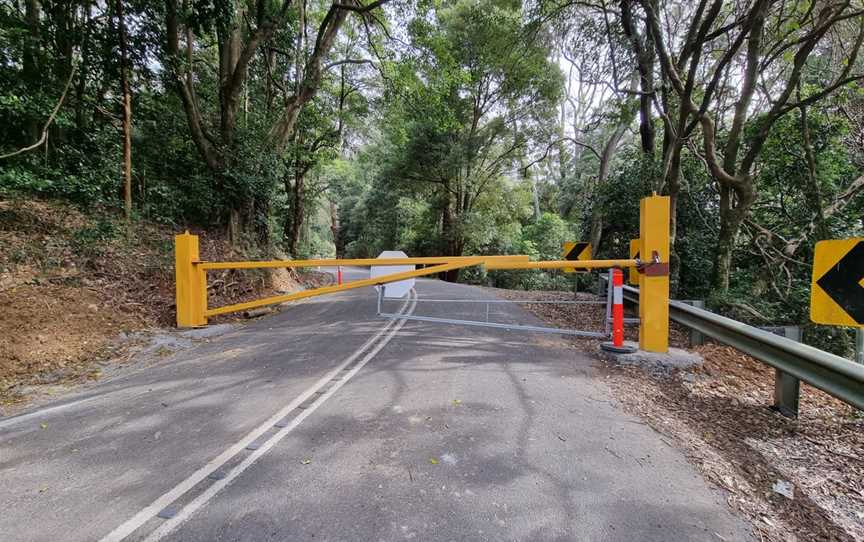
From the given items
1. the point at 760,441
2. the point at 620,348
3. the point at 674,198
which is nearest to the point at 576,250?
the point at 674,198

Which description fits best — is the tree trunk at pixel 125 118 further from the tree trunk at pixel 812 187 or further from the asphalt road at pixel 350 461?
the tree trunk at pixel 812 187

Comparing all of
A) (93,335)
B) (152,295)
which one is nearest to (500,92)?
(152,295)

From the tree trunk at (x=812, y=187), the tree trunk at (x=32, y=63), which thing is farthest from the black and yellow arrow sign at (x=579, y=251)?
the tree trunk at (x=32, y=63)

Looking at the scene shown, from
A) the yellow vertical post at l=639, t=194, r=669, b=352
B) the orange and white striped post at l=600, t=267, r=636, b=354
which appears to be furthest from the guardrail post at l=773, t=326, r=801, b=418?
the orange and white striped post at l=600, t=267, r=636, b=354

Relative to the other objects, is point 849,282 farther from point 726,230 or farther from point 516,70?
point 516,70

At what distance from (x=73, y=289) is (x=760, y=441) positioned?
9.40 m

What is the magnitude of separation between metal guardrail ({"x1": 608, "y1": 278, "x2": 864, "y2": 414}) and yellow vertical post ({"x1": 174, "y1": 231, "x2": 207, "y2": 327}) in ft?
25.2

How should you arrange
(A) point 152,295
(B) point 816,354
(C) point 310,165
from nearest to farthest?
(B) point 816,354
(A) point 152,295
(C) point 310,165

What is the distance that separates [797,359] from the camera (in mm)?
3230

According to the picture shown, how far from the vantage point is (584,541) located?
2074 mm

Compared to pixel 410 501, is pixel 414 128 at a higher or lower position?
higher

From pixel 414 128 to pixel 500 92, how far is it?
5.31 meters

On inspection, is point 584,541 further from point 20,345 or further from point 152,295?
point 152,295

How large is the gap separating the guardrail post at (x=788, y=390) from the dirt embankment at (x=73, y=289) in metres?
7.55
